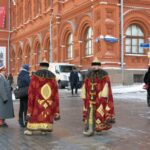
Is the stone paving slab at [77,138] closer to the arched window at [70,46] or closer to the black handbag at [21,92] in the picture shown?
the black handbag at [21,92]

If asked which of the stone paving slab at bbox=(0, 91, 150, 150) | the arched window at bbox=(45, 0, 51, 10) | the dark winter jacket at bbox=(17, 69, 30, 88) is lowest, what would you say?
the stone paving slab at bbox=(0, 91, 150, 150)

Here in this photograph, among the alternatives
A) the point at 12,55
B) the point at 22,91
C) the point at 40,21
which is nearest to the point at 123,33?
the point at 40,21

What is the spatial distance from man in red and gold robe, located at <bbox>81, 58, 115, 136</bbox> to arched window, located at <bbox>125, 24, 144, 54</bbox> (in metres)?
25.2

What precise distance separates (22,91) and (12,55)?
162 ft

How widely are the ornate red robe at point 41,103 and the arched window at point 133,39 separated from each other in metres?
25.2

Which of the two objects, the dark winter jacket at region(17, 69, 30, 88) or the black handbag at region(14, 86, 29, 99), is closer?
the black handbag at region(14, 86, 29, 99)

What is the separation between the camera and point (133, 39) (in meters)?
36.0

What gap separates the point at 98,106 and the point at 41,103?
1.35 metres

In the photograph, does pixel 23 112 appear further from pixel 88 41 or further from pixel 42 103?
pixel 88 41

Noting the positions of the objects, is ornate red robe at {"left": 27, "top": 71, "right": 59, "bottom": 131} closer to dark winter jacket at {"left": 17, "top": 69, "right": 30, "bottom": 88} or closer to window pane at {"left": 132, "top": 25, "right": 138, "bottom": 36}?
dark winter jacket at {"left": 17, "top": 69, "right": 30, "bottom": 88}

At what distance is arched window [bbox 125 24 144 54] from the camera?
35781 mm

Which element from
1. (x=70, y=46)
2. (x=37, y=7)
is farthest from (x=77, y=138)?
(x=37, y=7)

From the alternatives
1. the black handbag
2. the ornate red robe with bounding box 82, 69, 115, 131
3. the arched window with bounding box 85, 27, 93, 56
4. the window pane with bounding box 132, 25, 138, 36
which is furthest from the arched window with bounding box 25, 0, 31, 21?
the ornate red robe with bounding box 82, 69, 115, 131

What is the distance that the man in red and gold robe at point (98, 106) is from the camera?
10.6 meters
